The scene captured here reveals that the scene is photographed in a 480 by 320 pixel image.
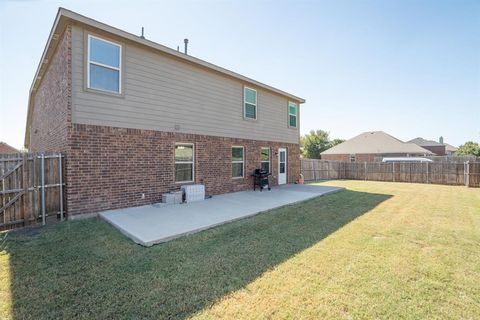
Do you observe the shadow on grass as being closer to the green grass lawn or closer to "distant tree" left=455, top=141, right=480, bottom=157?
the green grass lawn

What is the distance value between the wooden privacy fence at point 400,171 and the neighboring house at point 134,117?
9.86 meters

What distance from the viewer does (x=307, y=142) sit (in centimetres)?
3884

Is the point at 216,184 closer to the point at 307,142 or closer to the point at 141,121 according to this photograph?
the point at 141,121

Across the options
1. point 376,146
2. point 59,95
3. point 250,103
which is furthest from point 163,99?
point 376,146

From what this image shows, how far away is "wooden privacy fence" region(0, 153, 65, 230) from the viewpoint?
5.22m

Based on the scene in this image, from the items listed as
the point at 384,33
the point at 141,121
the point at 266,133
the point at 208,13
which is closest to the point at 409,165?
the point at 384,33

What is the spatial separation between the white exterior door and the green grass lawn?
710 cm

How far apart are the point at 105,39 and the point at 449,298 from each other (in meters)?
8.81

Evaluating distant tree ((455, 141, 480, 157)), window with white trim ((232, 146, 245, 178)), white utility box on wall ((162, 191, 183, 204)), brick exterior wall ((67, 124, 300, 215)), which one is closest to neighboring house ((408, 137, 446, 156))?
distant tree ((455, 141, 480, 157))

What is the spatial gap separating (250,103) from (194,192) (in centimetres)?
540

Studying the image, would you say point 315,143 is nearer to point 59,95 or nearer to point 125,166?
point 125,166

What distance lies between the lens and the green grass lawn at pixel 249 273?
7.86 feet

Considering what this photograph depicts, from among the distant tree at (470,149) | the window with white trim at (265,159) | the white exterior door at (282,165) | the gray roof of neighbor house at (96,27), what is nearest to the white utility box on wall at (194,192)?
the window with white trim at (265,159)

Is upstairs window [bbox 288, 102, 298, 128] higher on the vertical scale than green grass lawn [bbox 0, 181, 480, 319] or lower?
higher
